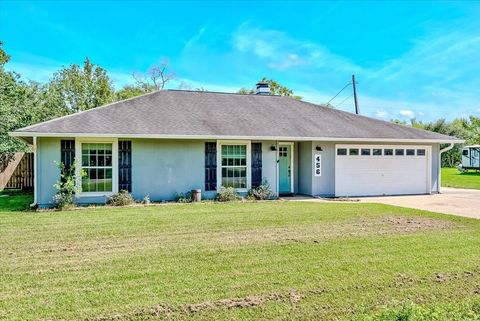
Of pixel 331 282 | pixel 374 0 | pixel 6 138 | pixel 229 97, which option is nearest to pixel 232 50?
pixel 229 97

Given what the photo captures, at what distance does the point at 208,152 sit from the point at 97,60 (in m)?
22.2

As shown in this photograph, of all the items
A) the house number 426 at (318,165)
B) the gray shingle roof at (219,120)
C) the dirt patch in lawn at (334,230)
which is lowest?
the dirt patch in lawn at (334,230)

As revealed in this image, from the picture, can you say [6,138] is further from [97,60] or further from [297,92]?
[297,92]

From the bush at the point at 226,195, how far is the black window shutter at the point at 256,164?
109 centimetres

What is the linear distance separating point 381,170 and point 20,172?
16.9 meters

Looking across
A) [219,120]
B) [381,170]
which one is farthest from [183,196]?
[381,170]

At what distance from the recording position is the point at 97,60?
104 ft

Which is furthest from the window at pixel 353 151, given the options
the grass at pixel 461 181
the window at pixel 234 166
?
the grass at pixel 461 181

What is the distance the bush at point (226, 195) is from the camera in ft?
44.9

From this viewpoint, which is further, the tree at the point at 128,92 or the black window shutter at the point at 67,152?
the tree at the point at 128,92

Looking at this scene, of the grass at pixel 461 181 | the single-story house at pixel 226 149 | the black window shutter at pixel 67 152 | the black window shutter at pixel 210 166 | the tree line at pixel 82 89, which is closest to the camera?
the black window shutter at pixel 67 152

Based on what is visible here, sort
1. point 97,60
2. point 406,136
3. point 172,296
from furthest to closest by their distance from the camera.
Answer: point 97,60 → point 406,136 → point 172,296

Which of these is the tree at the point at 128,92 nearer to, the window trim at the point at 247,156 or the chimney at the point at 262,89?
the chimney at the point at 262,89

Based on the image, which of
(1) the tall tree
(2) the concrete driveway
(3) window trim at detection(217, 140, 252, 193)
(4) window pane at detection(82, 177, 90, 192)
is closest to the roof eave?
(3) window trim at detection(217, 140, 252, 193)
